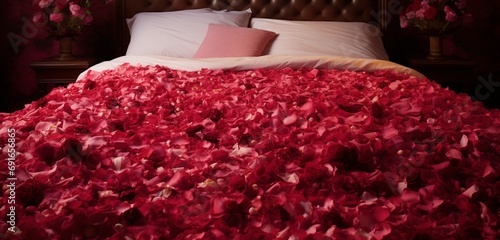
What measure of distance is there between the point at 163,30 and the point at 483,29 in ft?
7.35

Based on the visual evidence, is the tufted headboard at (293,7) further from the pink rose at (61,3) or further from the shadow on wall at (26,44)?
the pink rose at (61,3)

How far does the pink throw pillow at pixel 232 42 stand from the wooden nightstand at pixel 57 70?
2.54 ft

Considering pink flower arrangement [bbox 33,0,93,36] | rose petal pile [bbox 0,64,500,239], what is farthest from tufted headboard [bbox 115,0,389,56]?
rose petal pile [bbox 0,64,500,239]

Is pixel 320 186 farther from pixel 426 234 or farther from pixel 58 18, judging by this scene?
pixel 58 18

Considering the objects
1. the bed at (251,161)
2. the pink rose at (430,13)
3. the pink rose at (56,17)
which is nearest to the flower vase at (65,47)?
→ the pink rose at (56,17)

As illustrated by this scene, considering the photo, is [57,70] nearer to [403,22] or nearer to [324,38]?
[324,38]

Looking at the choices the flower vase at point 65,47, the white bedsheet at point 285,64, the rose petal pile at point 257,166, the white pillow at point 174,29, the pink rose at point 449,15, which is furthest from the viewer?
the flower vase at point 65,47

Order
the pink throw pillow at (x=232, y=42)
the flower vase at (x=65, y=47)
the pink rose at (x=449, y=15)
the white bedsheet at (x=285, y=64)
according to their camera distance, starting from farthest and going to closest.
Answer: the flower vase at (x=65, y=47) < the pink rose at (x=449, y=15) < the pink throw pillow at (x=232, y=42) < the white bedsheet at (x=285, y=64)

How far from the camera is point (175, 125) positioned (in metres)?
1.60

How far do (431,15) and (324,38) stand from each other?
2.34ft

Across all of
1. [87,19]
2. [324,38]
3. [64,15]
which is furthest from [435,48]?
[64,15]

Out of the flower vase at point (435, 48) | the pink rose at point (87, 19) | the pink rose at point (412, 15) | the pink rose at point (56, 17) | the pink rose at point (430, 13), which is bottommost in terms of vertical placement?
the flower vase at point (435, 48)

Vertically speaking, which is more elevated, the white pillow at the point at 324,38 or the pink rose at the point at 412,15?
the pink rose at the point at 412,15

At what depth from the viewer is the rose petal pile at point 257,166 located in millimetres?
989
